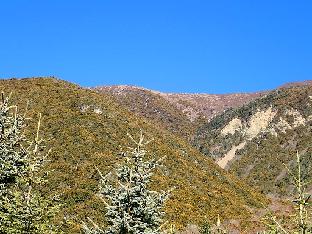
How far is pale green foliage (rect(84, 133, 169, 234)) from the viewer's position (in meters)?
11.0

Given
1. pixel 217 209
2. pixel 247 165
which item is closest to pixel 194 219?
pixel 217 209

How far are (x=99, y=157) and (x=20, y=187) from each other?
3267 centimetres

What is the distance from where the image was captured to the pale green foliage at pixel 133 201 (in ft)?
36.1

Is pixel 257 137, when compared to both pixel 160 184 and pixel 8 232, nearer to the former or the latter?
pixel 160 184

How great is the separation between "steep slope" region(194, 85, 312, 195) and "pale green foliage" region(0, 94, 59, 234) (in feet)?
244

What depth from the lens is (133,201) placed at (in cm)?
1106

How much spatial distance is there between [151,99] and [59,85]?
97.6 meters

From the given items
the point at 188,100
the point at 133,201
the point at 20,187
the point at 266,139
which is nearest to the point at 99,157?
the point at 20,187

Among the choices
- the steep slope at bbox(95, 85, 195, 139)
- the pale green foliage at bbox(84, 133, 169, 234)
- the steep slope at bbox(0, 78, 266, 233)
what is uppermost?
the steep slope at bbox(95, 85, 195, 139)

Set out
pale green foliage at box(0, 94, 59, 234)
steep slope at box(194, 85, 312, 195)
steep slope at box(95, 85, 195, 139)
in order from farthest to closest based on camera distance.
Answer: steep slope at box(95, 85, 195, 139) < steep slope at box(194, 85, 312, 195) < pale green foliage at box(0, 94, 59, 234)

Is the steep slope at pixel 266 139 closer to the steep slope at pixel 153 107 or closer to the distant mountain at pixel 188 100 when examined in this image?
the steep slope at pixel 153 107

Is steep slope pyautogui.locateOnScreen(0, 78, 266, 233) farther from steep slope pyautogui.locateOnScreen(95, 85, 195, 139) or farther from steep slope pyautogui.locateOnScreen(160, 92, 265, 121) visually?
steep slope pyautogui.locateOnScreen(160, 92, 265, 121)

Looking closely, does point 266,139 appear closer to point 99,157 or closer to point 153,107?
point 153,107

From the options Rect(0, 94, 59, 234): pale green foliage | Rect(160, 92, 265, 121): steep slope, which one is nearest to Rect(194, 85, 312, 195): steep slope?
Rect(160, 92, 265, 121): steep slope
